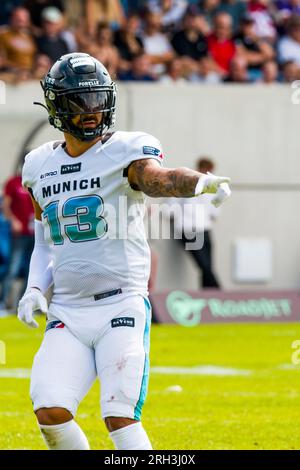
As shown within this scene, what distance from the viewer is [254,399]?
348 inches

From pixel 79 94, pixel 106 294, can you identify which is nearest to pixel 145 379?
pixel 106 294

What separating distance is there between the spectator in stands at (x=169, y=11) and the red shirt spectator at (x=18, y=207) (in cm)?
393

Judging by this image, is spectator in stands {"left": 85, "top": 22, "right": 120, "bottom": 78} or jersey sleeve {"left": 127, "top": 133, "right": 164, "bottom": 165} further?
spectator in stands {"left": 85, "top": 22, "right": 120, "bottom": 78}

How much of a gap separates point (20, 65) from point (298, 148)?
480 centimetres

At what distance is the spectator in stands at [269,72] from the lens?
17922 millimetres

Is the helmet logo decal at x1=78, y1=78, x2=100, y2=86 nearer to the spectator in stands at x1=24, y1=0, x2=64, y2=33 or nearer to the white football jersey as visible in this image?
the white football jersey

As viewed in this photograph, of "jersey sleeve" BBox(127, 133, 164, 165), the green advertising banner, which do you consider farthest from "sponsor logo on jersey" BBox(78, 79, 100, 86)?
the green advertising banner

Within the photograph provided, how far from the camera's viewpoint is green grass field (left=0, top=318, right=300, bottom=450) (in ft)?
23.7

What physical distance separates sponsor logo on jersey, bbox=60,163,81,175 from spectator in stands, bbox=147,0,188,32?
12.4 meters

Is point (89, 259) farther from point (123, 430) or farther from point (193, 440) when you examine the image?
point (193, 440)

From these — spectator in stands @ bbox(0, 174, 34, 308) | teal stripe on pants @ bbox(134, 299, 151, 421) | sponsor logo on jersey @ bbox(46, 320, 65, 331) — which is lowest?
spectator in stands @ bbox(0, 174, 34, 308)
